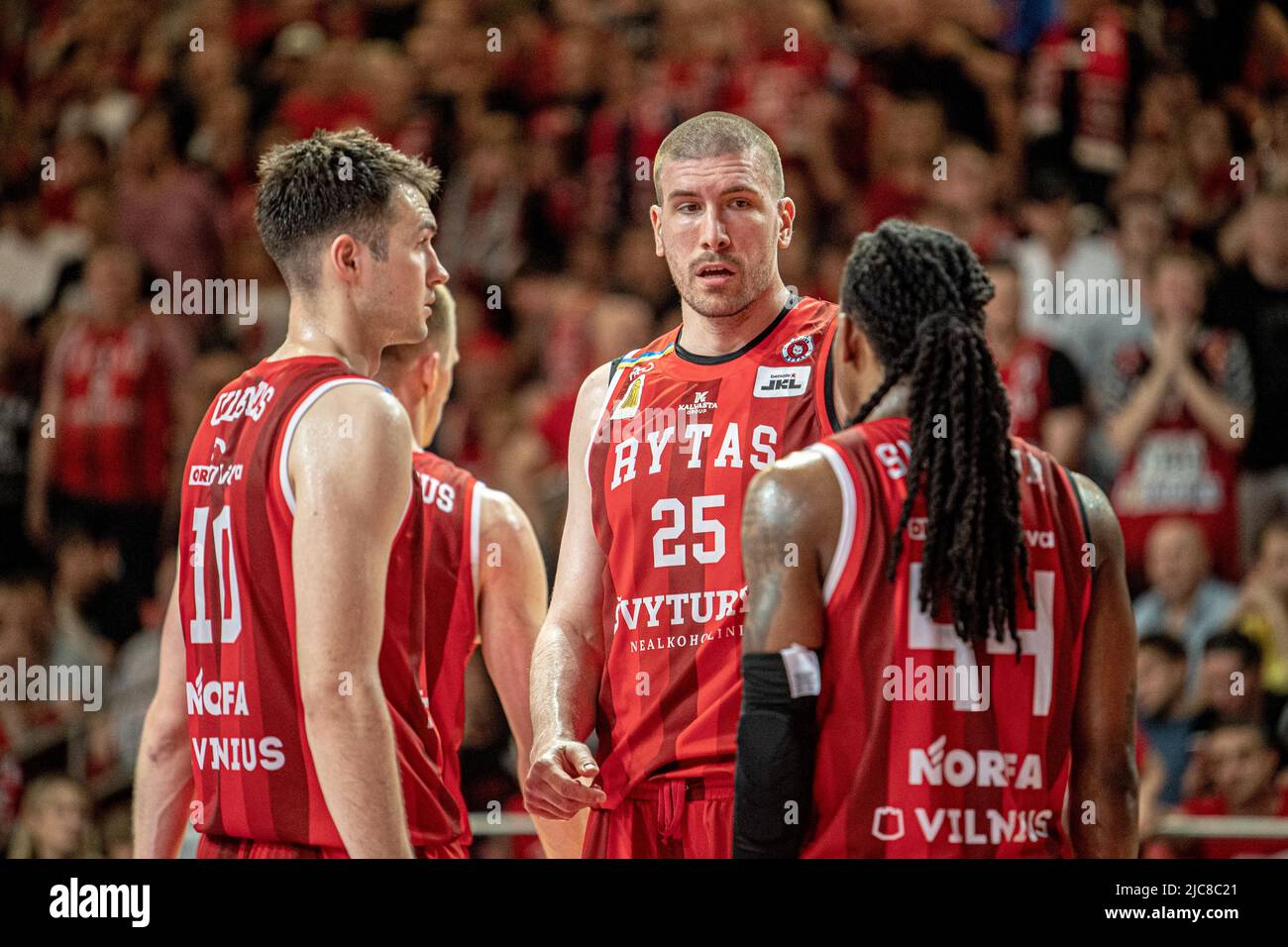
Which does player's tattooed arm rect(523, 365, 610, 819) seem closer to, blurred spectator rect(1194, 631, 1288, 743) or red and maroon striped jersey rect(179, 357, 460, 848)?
red and maroon striped jersey rect(179, 357, 460, 848)

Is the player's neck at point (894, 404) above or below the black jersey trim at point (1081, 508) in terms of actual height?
above

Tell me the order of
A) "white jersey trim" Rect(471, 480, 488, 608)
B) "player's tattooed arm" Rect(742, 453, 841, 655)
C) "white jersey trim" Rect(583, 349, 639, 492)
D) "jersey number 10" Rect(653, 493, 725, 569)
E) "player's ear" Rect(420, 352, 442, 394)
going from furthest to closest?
1. "player's ear" Rect(420, 352, 442, 394)
2. "white jersey trim" Rect(471, 480, 488, 608)
3. "white jersey trim" Rect(583, 349, 639, 492)
4. "jersey number 10" Rect(653, 493, 725, 569)
5. "player's tattooed arm" Rect(742, 453, 841, 655)

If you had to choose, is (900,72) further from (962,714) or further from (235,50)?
(962,714)

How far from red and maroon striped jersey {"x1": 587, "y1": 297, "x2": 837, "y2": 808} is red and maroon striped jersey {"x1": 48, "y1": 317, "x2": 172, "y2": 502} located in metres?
3.19

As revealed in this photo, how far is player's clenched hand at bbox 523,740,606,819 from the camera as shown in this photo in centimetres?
312

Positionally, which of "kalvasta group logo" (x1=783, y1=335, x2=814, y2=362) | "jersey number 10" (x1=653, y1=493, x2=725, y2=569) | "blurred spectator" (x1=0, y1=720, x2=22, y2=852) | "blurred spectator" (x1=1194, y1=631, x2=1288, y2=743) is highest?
"kalvasta group logo" (x1=783, y1=335, x2=814, y2=362)

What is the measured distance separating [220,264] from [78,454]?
0.97m

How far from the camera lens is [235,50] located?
7.03 meters

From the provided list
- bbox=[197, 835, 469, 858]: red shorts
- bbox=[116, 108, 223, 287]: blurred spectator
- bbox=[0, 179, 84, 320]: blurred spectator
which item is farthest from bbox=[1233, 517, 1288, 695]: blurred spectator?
bbox=[0, 179, 84, 320]: blurred spectator

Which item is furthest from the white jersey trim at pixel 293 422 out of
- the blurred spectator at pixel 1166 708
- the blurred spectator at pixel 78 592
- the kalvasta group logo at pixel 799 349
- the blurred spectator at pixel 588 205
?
the blurred spectator at pixel 1166 708

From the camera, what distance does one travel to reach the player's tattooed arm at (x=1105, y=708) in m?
2.67

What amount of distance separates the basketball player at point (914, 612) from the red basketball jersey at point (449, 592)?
128 centimetres

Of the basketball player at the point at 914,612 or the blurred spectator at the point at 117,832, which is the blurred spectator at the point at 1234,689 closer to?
the basketball player at the point at 914,612
